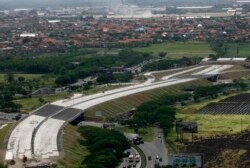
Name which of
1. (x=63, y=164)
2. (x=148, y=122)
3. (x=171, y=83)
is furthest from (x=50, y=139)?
(x=171, y=83)

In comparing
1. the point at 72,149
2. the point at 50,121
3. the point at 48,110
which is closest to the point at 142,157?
the point at 72,149

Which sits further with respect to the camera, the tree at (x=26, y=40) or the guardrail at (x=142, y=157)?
the tree at (x=26, y=40)

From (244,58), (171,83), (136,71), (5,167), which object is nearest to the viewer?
(5,167)

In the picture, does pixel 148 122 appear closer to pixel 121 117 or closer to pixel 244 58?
pixel 121 117

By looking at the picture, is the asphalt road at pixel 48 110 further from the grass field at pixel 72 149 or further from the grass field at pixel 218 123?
the grass field at pixel 218 123

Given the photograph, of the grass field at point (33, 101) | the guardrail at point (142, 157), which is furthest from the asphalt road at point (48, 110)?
the guardrail at point (142, 157)

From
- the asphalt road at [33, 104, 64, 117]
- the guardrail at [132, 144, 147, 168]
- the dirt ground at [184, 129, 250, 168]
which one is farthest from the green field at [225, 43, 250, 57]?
the guardrail at [132, 144, 147, 168]
